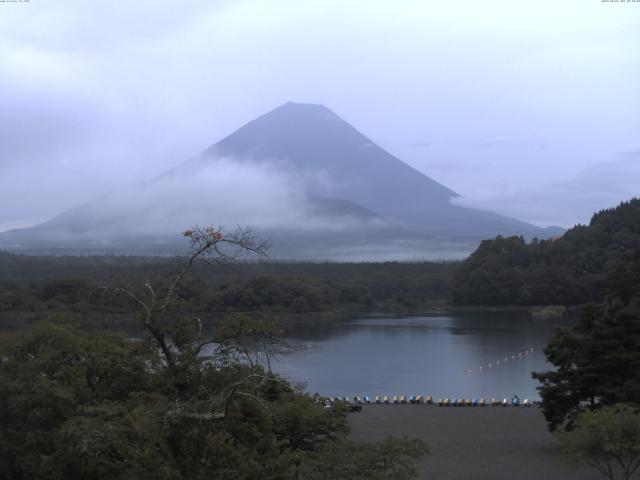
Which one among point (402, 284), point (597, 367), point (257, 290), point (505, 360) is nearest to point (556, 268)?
point (402, 284)

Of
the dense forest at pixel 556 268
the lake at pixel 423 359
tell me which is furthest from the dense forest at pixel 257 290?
the lake at pixel 423 359

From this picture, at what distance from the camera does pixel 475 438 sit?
1247cm

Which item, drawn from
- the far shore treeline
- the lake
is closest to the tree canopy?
the lake

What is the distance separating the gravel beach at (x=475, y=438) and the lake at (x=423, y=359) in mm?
3697

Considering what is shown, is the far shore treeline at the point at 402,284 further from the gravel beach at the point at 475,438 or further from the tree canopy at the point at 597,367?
the tree canopy at the point at 597,367

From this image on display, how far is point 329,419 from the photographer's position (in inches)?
347

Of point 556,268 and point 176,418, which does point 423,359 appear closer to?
point 176,418

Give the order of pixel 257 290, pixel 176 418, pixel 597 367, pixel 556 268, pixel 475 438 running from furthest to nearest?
pixel 556 268 < pixel 257 290 < pixel 475 438 < pixel 597 367 < pixel 176 418

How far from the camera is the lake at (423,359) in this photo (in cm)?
2148

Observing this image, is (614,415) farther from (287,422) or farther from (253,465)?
(253,465)

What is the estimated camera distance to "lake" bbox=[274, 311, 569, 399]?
70.5 ft

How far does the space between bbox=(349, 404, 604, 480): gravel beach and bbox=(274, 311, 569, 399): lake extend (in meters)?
3.70

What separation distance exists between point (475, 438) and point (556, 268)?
42.6m

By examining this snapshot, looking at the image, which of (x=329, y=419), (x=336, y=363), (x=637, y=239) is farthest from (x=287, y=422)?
(x=637, y=239)
